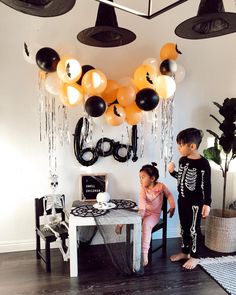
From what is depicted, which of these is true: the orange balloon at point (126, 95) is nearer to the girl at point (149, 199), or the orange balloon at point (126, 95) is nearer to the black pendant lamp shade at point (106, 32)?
the black pendant lamp shade at point (106, 32)

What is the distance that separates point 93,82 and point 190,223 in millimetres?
1429

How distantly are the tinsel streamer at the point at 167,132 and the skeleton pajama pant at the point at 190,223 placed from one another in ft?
1.69

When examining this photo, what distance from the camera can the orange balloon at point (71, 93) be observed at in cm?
221

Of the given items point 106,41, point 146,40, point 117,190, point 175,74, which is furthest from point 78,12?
point 117,190

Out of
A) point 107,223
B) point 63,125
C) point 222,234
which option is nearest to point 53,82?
point 63,125

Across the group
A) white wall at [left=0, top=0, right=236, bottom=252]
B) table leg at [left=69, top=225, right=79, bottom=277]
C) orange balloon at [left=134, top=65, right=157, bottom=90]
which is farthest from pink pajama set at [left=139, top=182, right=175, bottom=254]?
orange balloon at [left=134, top=65, right=157, bottom=90]

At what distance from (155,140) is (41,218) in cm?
132

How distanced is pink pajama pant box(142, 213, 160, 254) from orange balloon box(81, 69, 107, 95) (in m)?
1.16

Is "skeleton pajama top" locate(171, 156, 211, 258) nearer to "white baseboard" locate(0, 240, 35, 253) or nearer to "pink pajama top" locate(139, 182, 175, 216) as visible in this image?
"pink pajama top" locate(139, 182, 175, 216)

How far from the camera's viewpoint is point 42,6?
111 cm

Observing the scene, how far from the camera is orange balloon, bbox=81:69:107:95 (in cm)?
218

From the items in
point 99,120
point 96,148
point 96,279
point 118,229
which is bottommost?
point 96,279

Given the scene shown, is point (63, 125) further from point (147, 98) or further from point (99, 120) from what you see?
point (147, 98)

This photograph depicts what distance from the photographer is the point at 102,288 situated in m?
2.17
